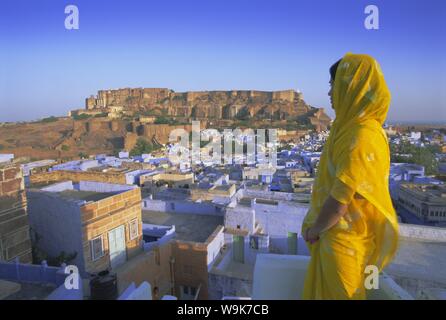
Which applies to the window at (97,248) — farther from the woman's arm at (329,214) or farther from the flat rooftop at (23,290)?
the woman's arm at (329,214)

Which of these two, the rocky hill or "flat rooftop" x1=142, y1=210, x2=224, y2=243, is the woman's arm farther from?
the rocky hill

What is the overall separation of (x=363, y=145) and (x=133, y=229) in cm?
447

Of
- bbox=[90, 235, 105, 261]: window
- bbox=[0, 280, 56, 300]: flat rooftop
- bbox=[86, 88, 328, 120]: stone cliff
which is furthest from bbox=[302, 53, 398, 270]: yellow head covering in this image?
bbox=[86, 88, 328, 120]: stone cliff

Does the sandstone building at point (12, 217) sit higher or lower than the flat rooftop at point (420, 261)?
higher

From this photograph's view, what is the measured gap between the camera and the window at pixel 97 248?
429cm

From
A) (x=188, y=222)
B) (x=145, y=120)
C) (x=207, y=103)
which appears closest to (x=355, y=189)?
(x=188, y=222)

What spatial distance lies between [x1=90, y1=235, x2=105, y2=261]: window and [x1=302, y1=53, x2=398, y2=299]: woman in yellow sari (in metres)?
3.72

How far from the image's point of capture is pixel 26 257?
3.60 m

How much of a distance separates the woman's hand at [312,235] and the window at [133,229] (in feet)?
13.4

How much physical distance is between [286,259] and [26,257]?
3291mm

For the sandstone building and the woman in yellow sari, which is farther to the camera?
the sandstone building

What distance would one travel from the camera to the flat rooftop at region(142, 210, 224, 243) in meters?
6.31

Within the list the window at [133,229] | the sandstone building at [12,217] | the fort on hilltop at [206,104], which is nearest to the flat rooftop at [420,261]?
the window at [133,229]
